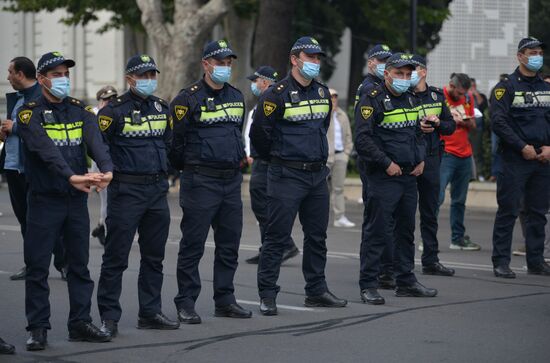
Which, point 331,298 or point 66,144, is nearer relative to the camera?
point 66,144

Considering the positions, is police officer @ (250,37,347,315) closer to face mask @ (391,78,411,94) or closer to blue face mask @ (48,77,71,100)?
face mask @ (391,78,411,94)

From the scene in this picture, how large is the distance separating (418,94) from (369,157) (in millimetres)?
1384

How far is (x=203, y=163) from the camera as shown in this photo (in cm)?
919

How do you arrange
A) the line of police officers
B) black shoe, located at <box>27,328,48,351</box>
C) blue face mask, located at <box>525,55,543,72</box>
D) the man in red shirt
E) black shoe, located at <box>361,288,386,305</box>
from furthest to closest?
the man in red shirt < blue face mask, located at <box>525,55,543,72</box> < black shoe, located at <box>361,288,386,305</box> < the line of police officers < black shoe, located at <box>27,328,48,351</box>

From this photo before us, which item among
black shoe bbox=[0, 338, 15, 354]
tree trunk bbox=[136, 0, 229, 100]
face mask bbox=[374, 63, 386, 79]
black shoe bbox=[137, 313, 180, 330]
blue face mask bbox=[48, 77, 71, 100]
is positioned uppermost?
tree trunk bbox=[136, 0, 229, 100]

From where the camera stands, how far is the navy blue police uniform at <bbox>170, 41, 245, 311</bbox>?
360 inches

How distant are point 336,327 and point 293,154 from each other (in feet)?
4.66

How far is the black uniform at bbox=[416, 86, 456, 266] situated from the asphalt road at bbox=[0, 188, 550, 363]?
39cm

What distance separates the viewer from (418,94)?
11180 millimetres

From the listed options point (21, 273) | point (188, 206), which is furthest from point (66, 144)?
point (21, 273)

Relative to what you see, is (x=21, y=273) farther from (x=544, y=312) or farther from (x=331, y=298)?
(x=544, y=312)

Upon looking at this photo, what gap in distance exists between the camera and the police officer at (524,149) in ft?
37.3

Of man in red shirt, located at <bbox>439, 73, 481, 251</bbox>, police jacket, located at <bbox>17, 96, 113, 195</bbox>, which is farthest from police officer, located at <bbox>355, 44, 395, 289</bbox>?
police jacket, located at <bbox>17, 96, 113, 195</bbox>

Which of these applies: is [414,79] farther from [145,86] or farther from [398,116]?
[145,86]
